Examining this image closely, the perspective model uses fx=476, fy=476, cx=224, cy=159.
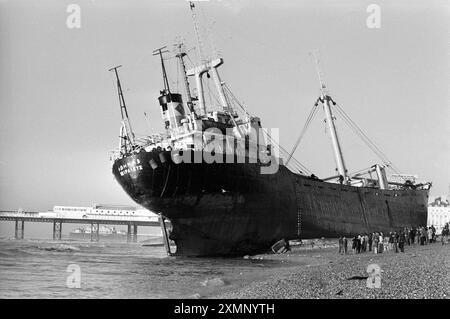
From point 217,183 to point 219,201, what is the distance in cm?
121

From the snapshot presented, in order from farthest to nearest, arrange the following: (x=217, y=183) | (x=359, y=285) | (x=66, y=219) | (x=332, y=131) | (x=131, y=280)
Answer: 1. (x=66, y=219)
2. (x=332, y=131)
3. (x=217, y=183)
4. (x=131, y=280)
5. (x=359, y=285)

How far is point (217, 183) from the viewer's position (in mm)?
28078

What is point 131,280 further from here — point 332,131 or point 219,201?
point 332,131

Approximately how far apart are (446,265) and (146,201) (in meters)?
17.5

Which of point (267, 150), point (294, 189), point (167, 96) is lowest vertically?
point (294, 189)

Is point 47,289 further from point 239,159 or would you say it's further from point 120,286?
point 239,159

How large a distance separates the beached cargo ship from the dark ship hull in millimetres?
57

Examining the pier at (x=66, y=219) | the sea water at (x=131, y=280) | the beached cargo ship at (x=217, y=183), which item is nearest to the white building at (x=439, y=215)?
the pier at (x=66, y=219)

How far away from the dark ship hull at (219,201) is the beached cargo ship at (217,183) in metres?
0.06

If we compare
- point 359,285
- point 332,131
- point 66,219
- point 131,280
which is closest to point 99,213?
point 66,219

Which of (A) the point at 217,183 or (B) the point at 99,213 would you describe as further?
(B) the point at 99,213

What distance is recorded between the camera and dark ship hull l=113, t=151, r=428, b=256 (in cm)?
2756
